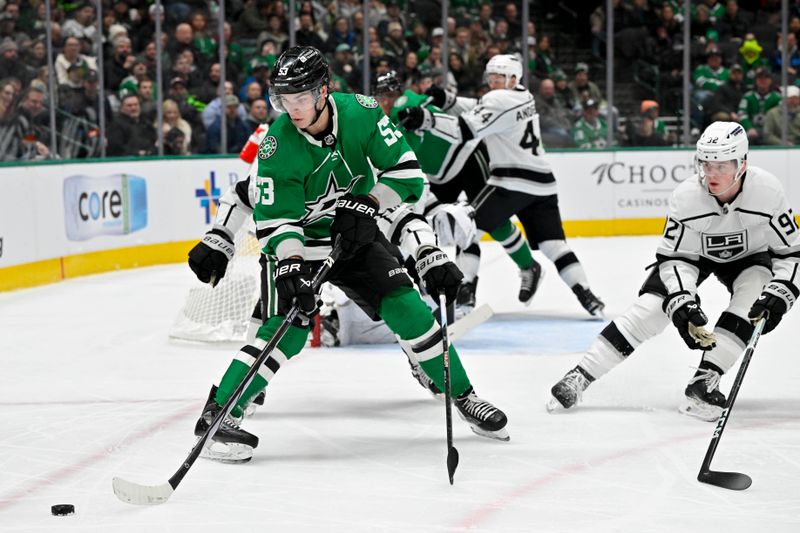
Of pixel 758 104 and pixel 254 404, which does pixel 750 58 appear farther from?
pixel 254 404

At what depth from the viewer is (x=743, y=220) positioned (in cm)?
396

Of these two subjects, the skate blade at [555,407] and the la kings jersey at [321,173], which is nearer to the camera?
the la kings jersey at [321,173]

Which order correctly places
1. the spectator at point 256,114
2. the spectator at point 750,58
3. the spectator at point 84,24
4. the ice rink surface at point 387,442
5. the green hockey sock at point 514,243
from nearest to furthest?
the ice rink surface at point 387,442 < the green hockey sock at point 514,243 < the spectator at point 84,24 < the spectator at point 256,114 < the spectator at point 750,58

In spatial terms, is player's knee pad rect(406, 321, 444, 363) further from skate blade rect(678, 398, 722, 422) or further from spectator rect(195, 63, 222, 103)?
spectator rect(195, 63, 222, 103)

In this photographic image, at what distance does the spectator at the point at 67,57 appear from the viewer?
830 cm

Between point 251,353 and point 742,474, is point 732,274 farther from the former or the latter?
point 251,353

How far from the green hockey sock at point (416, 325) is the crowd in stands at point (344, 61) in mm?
4860

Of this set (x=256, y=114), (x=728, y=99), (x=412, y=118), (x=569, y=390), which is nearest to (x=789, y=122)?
(x=728, y=99)

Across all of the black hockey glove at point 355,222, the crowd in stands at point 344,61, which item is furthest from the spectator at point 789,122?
the black hockey glove at point 355,222

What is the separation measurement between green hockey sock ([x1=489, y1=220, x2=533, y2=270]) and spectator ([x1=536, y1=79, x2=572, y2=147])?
373cm

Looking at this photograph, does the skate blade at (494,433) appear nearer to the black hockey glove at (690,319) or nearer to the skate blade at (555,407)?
the skate blade at (555,407)

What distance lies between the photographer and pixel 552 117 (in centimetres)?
1033

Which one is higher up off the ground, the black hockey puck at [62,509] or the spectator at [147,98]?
the spectator at [147,98]

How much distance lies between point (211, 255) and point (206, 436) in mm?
685
